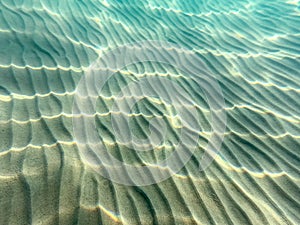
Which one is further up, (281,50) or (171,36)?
(281,50)

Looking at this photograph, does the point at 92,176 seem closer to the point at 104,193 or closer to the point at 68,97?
the point at 104,193

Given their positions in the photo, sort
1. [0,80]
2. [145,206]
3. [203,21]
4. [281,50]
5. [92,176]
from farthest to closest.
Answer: [203,21] → [281,50] → [0,80] → [92,176] → [145,206]

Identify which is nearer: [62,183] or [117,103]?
[62,183]

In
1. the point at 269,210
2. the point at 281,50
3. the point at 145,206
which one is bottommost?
the point at 145,206

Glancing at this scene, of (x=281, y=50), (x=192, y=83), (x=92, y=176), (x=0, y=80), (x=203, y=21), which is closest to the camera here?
(x=92, y=176)

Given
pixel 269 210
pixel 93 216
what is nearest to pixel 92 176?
pixel 93 216

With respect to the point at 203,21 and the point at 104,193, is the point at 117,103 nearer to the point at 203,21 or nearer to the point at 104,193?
the point at 104,193
